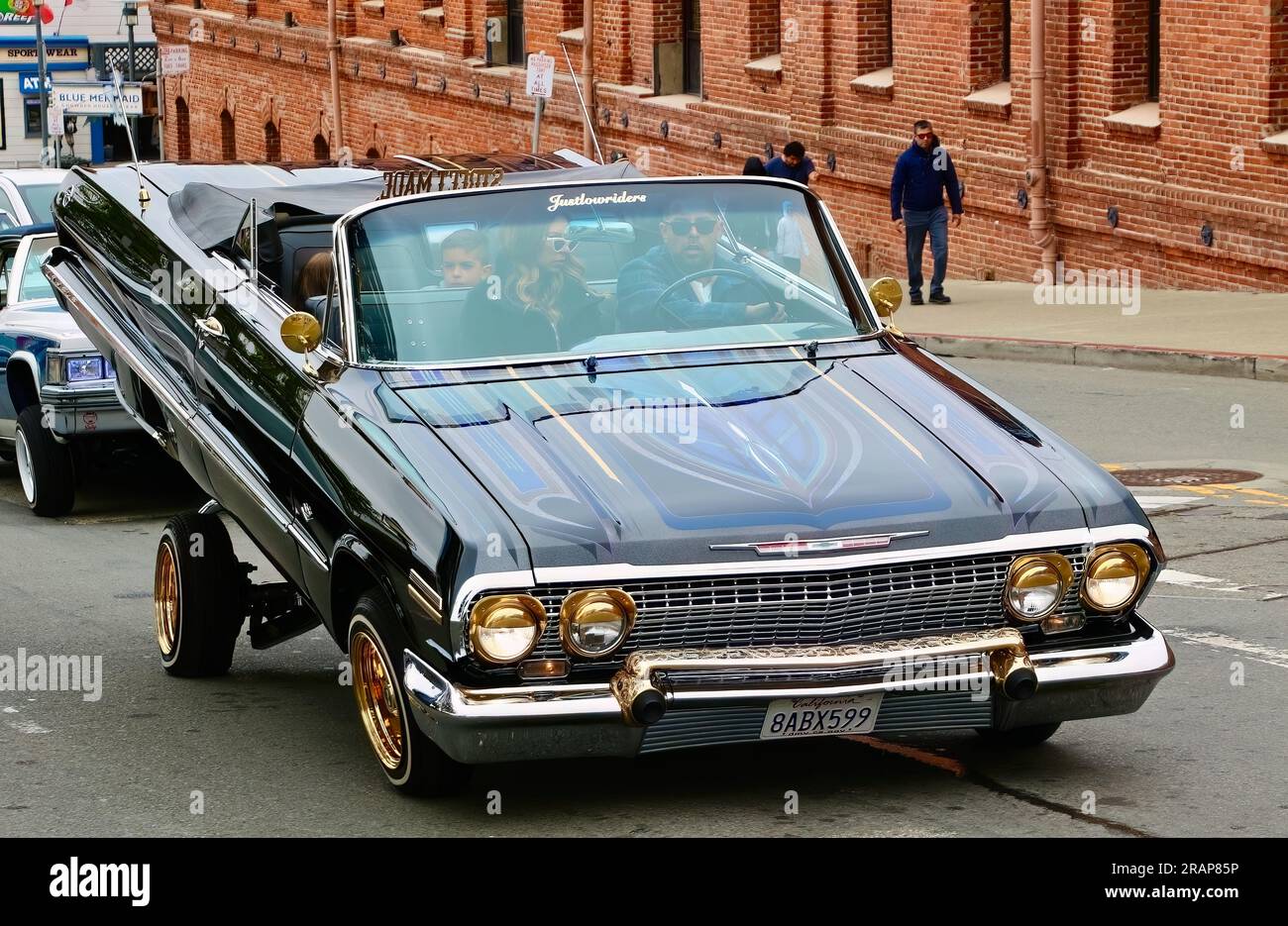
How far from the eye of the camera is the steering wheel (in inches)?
308

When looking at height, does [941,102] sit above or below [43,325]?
above

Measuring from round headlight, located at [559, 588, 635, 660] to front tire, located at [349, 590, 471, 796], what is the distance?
0.65 m

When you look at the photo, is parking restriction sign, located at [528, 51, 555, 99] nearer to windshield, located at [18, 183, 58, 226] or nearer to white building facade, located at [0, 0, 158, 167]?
windshield, located at [18, 183, 58, 226]

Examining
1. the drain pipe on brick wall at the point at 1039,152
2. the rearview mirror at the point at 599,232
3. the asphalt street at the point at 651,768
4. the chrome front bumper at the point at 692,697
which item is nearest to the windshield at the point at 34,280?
the asphalt street at the point at 651,768

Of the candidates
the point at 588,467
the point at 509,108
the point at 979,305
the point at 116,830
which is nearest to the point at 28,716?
the point at 116,830

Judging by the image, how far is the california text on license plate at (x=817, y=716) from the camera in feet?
20.8

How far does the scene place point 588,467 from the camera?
662cm

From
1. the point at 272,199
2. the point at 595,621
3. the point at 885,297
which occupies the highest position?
the point at 272,199

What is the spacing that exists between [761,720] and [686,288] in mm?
2048

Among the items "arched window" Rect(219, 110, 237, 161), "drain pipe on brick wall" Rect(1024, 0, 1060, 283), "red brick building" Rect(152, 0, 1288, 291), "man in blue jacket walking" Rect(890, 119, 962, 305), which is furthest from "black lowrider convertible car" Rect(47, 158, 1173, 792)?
"arched window" Rect(219, 110, 237, 161)

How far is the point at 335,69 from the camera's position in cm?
4328

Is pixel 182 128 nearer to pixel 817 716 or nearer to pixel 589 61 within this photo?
pixel 589 61

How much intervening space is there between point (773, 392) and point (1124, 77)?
17304mm

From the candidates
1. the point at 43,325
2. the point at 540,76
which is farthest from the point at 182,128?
the point at 43,325
